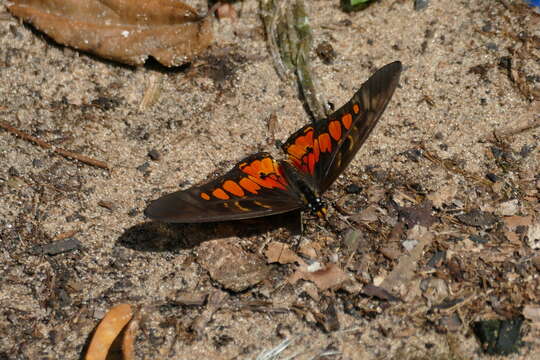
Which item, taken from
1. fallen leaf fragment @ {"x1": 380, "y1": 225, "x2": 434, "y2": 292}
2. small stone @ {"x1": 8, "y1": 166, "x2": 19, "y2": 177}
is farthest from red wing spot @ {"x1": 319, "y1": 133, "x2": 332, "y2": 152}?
small stone @ {"x1": 8, "y1": 166, "x2": 19, "y2": 177}

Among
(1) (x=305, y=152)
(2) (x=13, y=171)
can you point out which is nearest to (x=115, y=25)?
(2) (x=13, y=171)

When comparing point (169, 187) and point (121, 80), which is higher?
point (121, 80)

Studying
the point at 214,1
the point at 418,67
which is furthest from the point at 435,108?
the point at 214,1

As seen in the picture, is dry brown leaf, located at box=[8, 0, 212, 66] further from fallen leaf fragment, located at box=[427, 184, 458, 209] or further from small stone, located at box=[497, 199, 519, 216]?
small stone, located at box=[497, 199, 519, 216]

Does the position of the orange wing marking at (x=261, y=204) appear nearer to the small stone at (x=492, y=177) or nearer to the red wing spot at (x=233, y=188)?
the red wing spot at (x=233, y=188)

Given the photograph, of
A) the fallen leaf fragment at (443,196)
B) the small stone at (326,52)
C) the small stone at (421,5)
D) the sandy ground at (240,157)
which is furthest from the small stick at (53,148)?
the small stone at (421,5)

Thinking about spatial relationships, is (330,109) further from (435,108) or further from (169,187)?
(169,187)
